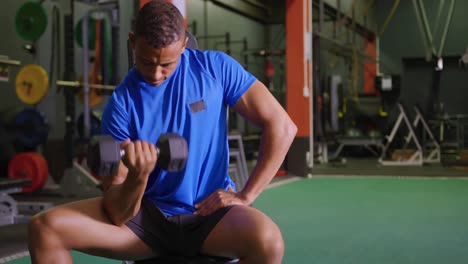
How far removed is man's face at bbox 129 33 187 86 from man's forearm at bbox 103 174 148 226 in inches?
10.0

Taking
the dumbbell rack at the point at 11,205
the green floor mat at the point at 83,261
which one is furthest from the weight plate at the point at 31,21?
the green floor mat at the point at 83,261

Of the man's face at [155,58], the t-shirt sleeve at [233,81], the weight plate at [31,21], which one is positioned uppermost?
the weight plate at [31,21]

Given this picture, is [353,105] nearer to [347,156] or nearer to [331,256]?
[347,156]

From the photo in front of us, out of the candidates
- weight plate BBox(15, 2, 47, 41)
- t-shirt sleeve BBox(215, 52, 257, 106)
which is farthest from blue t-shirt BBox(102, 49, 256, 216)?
weight plate BBox(15, 2, 47, 41)

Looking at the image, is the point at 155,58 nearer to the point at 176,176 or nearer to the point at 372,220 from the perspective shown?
the point at 176,176

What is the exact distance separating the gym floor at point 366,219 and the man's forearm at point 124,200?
4.48ft

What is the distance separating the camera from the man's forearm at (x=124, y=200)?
1.15 metres

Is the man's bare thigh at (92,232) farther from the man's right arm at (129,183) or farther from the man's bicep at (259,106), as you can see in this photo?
the man's bicep at (259,106)

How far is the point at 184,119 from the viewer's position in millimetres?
1351

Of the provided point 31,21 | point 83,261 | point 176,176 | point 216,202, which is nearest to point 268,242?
point 216,202

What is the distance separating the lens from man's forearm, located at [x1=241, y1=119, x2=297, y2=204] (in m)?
1.37

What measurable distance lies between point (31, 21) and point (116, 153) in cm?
443

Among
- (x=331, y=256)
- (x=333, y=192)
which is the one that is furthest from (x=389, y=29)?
(x=331, y=256)

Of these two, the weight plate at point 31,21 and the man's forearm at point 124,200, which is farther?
the weight plate at point 31,21
